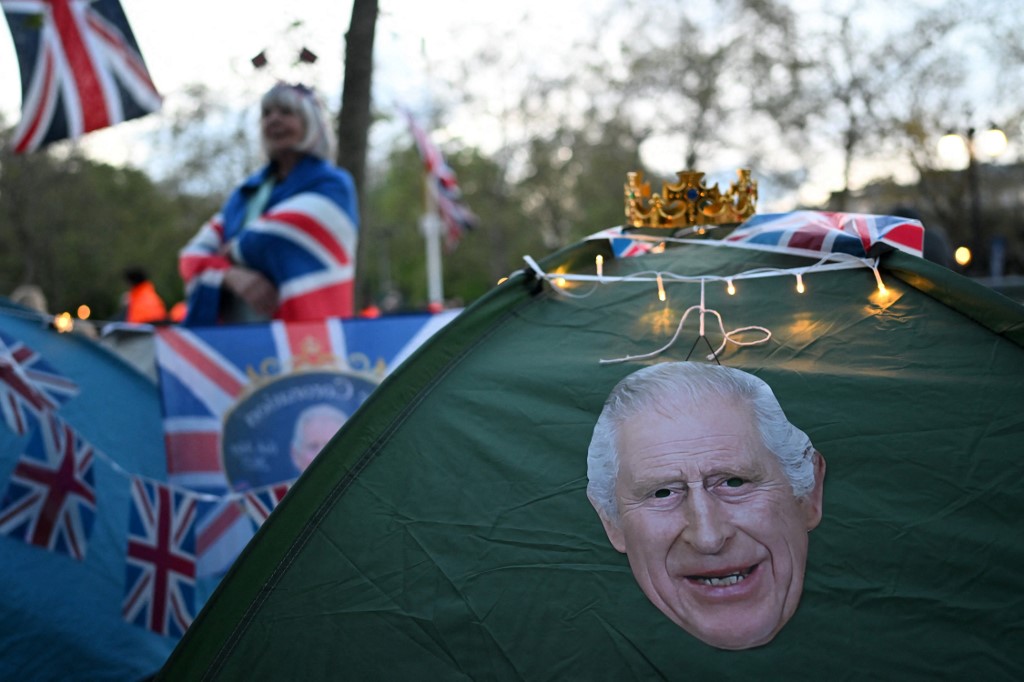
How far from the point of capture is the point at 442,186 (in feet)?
48.9

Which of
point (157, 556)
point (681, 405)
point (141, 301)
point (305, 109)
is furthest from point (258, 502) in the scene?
point (141, 301)

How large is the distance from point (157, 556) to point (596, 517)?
62.3 inches

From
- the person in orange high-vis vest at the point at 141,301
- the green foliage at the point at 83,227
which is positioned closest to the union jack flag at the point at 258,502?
the person in orange high-vis vest at the point at 141,301

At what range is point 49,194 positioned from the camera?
23.2 meters

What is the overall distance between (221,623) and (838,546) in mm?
1140

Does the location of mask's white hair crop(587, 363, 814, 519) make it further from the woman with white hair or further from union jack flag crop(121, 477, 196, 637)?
the woman with white hair

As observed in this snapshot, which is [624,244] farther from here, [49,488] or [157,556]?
[49,488]

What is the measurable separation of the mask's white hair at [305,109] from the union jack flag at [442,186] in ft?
30.0

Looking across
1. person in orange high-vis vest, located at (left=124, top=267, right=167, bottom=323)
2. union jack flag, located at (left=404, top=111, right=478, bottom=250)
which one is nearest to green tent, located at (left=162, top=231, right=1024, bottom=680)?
person in orange high-vis vest, located at (left=124, top=267, right=167, bottom=323)

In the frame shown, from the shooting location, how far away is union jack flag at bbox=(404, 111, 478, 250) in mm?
13516

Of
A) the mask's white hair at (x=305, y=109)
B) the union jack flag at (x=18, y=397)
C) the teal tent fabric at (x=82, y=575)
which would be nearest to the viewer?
the teal tent fabric at (x=82, y=575)

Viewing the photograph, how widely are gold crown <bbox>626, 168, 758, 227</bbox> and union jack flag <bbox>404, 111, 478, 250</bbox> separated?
35.9 feet

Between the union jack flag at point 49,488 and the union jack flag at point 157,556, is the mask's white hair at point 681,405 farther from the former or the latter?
the union jack flag at point 49,488

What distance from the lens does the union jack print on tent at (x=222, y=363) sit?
11.1 feet
